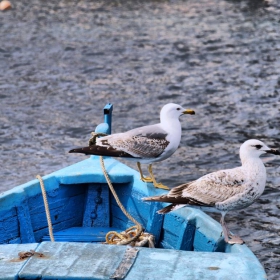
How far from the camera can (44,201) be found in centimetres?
760

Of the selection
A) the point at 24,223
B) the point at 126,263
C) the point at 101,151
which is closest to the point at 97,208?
the point at 101,151

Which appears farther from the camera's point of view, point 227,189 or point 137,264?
point 227,189

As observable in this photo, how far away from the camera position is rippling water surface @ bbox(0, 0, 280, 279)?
13445 mm

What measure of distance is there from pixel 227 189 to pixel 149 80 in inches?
470

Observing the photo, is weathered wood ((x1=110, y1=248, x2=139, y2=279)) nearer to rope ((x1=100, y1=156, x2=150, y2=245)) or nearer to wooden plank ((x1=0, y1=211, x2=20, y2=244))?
rope ((x1=100, y1=156, x2=150, y2=245))

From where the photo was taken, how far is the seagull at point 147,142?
773cm

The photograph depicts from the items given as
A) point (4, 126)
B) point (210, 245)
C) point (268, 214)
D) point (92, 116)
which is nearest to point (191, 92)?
point (92, 116)

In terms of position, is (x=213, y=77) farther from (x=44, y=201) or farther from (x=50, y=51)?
(x=44, y=201)

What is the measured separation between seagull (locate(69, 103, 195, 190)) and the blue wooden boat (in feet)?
1.14

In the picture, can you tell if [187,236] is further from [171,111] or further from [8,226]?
[8,226]

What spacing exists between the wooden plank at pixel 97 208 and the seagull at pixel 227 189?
1.70 metres

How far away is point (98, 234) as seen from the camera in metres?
8.11

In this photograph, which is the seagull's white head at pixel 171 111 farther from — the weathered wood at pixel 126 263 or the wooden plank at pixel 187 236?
the weathered wood at pixel 126 263

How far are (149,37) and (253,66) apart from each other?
3871 millimetres
